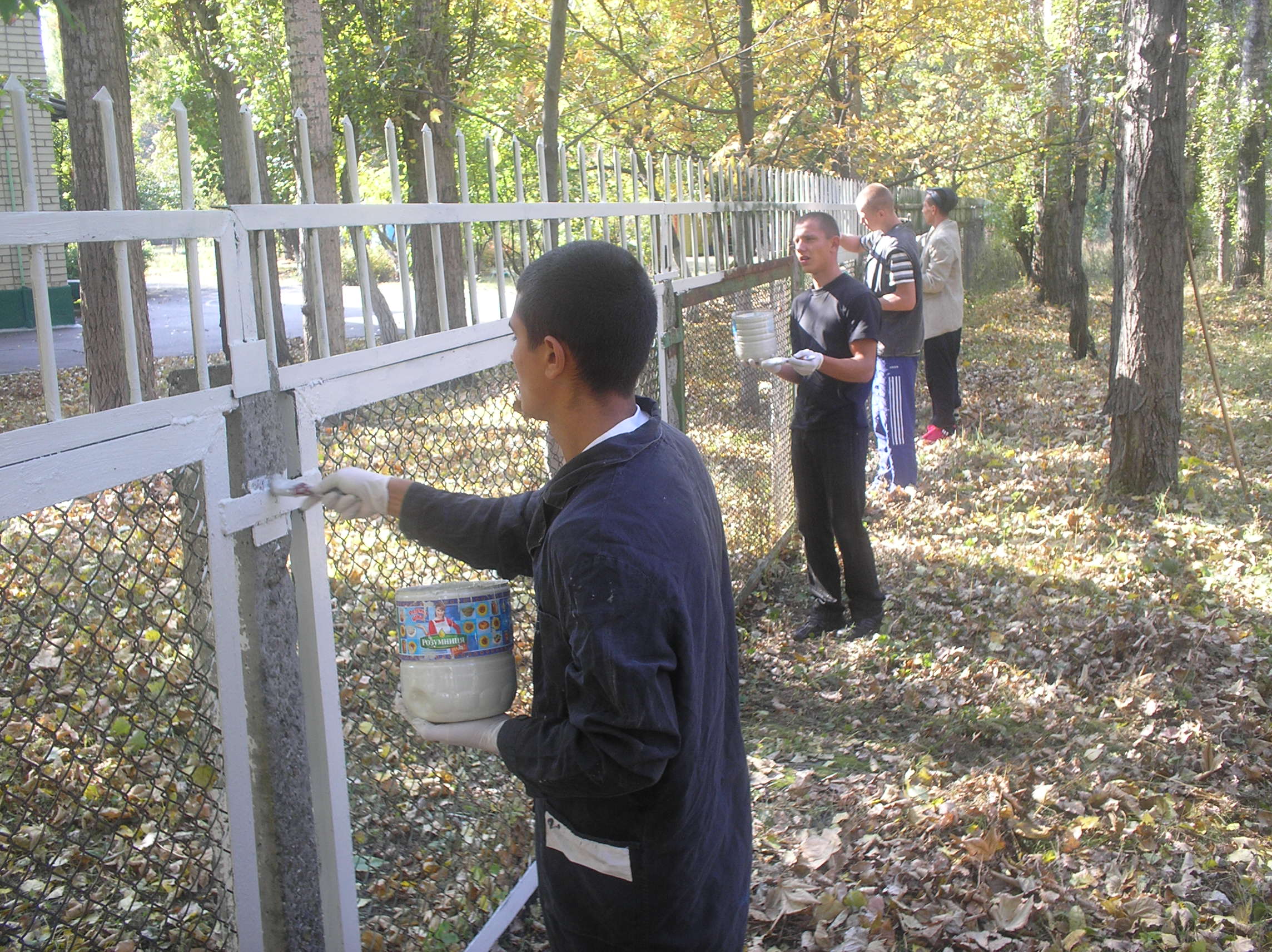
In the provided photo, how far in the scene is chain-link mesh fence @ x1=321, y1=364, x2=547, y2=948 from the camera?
113 inches

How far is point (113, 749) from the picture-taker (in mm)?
3434

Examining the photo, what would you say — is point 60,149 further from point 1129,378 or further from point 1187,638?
point 1187,638

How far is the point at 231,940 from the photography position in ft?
7.20

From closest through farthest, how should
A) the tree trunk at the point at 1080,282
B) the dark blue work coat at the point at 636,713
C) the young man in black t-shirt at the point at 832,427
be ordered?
the dark blue work coat at the point at 636,713, the young man in black t-shirt at the point at 832,427, the tree trunk at the point at 1080,282

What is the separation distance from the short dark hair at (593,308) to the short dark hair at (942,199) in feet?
27.2

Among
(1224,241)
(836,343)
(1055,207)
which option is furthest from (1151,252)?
(1224,241)

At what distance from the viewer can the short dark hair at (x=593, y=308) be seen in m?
1.80

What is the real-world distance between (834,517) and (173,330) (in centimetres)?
1973

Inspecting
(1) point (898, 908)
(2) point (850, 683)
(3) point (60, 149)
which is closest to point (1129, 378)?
(2) point (850, 683)

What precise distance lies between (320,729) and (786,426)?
5.37 metres

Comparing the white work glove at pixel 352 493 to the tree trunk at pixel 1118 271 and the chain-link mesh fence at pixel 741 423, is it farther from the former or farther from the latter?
the tree trunk at pixel 1118 271

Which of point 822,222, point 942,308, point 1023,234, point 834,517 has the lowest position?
point 834,517

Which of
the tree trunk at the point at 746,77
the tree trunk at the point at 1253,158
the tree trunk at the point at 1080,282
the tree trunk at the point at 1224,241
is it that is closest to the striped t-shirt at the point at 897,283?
the tree trunk at the point at 746,77

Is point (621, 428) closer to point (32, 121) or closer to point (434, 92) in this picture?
point (434, 92)
